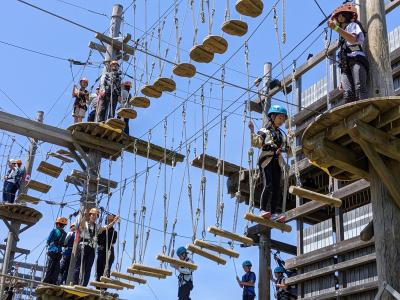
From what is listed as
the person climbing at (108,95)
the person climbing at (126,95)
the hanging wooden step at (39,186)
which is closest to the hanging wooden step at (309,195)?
the person climbing at (126,95)

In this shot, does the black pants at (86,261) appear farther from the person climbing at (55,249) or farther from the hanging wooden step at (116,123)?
the hanging wooden step at (116,123)

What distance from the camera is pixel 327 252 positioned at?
1038 centimetres

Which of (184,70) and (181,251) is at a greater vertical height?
(184,70)

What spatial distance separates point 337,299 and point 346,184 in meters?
1.90

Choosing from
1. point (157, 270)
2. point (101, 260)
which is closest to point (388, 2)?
point (157, 270)

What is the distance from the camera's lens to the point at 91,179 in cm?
1256

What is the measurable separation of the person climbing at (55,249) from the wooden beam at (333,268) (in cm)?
398


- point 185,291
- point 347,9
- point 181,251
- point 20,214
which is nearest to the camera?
point 347,9

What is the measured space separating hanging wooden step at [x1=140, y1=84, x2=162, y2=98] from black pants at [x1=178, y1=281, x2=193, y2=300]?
3156 millimetres

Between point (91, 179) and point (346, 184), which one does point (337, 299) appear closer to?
point (346, 184)

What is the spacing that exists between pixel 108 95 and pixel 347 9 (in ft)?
23.0

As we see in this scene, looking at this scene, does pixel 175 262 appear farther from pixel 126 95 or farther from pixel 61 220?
pixel 126 95

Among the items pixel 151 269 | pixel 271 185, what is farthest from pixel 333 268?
pixel 271 185

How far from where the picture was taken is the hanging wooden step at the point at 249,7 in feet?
25.1
